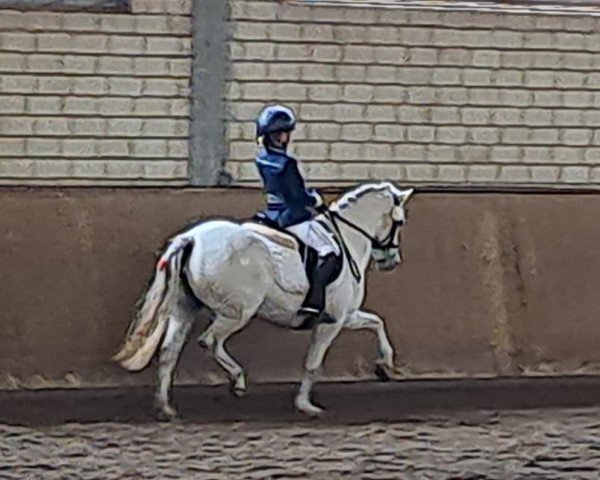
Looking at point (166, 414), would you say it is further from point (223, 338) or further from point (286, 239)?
point (286, 239)

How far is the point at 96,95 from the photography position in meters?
11.9

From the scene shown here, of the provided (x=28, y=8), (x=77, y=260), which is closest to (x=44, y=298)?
(x=77, y=260)

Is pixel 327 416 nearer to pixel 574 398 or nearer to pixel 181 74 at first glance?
pixel 574 398

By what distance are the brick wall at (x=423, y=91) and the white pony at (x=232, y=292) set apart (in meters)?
2.17

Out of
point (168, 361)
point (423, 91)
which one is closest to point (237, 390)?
point (168, 361)

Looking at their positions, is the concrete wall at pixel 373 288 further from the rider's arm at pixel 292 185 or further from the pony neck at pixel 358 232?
the rider's arm at pixel 292 185

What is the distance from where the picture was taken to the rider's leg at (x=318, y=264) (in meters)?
10.0

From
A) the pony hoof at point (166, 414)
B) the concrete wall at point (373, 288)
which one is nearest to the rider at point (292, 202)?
the pony hoof at point (166, 414)

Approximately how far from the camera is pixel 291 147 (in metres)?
12.2

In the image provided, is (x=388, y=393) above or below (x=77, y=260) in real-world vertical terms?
below

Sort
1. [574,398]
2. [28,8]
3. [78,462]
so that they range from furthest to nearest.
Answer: [28,8] → [574,398] → [78,462]

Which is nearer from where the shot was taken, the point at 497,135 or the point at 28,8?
the point at 28,8

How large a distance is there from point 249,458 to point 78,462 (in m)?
0.89

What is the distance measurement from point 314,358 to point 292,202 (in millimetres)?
1014
